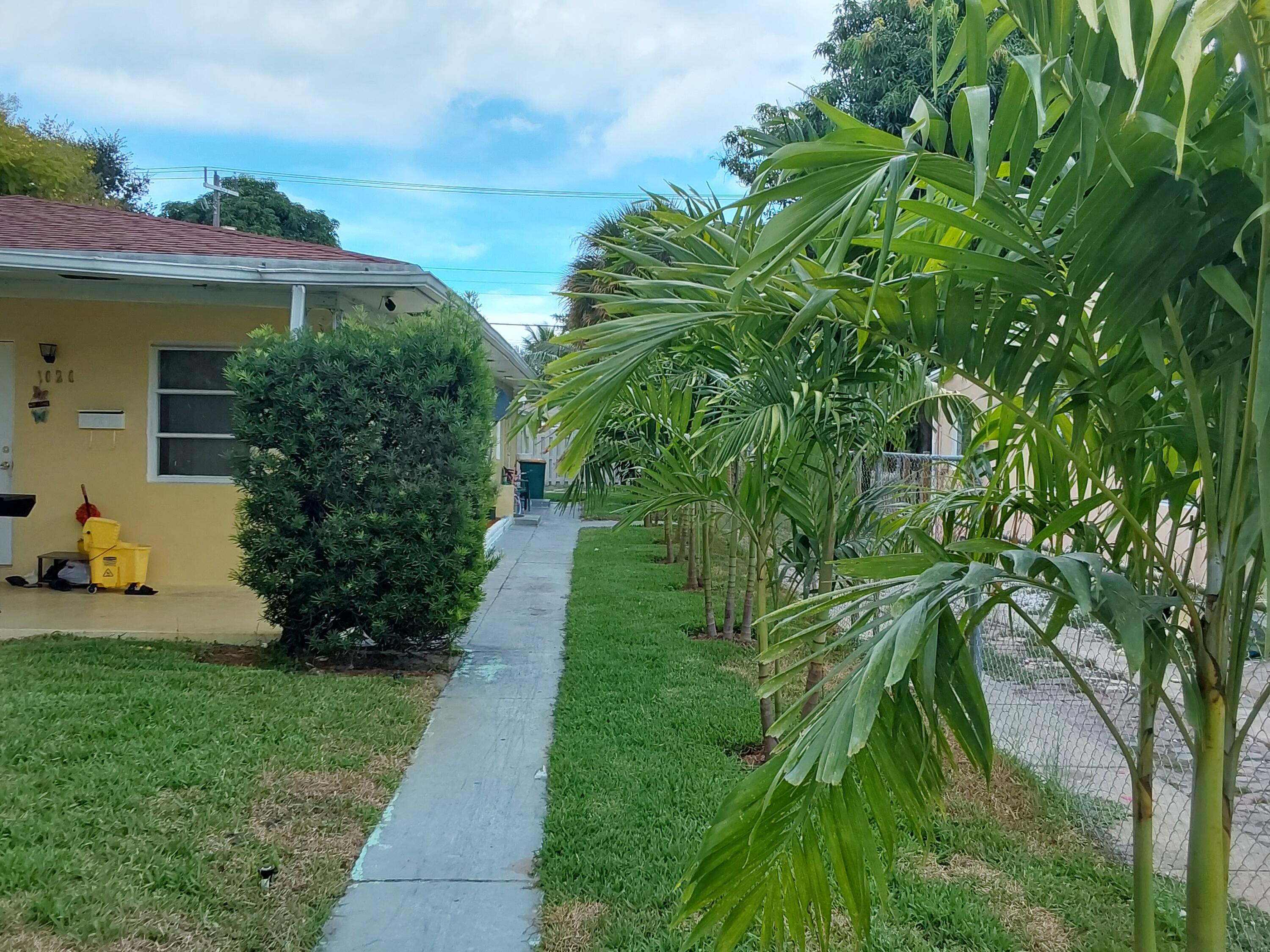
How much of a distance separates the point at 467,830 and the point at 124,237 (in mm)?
6488

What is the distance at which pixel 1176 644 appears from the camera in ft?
6.14

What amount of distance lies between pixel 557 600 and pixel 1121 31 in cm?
877

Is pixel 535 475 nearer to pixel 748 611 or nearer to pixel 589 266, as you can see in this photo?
pixel 589 266

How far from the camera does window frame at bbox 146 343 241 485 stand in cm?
798

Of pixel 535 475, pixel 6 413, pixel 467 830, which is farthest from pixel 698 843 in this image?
pixel 535 475

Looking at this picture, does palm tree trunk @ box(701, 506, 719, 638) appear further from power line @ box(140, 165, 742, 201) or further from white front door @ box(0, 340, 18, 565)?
power line @ box(140, 165, 742, 201)

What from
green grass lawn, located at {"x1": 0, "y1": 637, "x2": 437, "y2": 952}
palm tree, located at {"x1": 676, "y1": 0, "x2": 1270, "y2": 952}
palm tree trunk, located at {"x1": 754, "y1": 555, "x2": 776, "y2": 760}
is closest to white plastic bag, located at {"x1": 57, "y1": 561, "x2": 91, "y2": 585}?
green grass lawn, located at {"x1": 0, "y1": 637, "x2": 437, "y2": 952}

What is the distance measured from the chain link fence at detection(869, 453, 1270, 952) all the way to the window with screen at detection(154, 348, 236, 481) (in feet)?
19.3

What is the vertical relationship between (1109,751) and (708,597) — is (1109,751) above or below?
below

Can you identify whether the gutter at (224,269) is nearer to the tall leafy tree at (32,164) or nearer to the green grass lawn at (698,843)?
the green grass lawn at (698,843)

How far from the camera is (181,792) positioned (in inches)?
148

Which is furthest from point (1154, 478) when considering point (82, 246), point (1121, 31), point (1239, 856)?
point (82, 246)

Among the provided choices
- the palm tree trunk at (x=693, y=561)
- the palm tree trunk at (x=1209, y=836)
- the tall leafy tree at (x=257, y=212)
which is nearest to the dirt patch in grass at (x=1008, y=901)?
the palm tree trunk at (x=1209, y=836)

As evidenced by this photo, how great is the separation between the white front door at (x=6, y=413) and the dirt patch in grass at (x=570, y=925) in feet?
23.9
